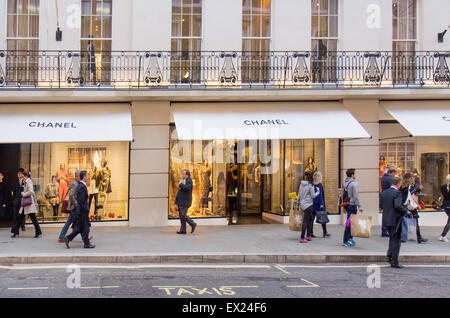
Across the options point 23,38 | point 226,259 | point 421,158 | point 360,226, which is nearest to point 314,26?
point 421,158

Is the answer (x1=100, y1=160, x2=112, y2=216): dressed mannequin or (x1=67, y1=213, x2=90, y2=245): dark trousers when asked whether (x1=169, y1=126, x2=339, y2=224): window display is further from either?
(x1=67, y1=213, x2=90, y2=245): dark trousers

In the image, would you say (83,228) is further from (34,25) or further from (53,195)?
(34,25)

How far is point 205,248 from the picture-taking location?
34.6ft

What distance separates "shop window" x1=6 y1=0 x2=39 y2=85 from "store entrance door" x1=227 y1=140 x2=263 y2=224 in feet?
22.9

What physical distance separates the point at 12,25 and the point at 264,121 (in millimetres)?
8436

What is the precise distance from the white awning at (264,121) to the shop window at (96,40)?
2550 millimetres

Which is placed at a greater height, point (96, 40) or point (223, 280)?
point (96, 40)

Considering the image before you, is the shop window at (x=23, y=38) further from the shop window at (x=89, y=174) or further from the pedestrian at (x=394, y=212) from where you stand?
the pedestrian at (x=394, y=212)

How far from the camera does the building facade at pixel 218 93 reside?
1375 centimetres

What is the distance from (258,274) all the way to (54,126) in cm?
770

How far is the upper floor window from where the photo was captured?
14555 mm

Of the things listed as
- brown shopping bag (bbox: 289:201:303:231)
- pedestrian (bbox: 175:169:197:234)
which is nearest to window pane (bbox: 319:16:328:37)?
brown shopping bag (bbox: 289:201:303:231)

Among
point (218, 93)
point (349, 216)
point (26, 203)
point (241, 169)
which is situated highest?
point (218, 93)
